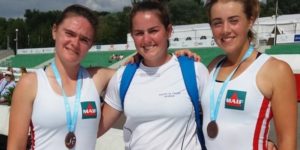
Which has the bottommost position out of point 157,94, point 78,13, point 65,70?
point 157,94

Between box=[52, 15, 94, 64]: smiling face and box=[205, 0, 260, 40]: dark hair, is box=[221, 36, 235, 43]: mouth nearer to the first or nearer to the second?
box=[205, 0, 260, 40]: dark hair

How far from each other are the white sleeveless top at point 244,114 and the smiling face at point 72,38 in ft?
3.24

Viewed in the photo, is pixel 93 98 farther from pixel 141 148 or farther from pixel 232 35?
pixel 232 35

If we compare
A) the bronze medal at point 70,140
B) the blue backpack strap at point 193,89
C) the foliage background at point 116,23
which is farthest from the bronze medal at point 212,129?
the foliage background at point 116,23

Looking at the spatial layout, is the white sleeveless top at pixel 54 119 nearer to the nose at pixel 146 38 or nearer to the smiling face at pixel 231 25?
the nose at pixel 146 38

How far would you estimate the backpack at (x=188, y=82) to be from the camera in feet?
9.64

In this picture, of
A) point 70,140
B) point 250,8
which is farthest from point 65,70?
point 250,8

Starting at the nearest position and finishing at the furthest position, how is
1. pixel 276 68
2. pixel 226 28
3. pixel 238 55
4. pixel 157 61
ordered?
pixel 276 68 → pixel 226 28 → pixel 238 55 → pixel 157 61

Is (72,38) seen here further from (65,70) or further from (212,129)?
(212,129)

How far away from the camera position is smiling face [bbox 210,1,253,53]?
2779 millimetres

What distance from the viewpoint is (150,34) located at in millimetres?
2906

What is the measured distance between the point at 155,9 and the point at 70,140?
1.07 m

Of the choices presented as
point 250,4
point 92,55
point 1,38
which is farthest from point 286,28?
point 1,38

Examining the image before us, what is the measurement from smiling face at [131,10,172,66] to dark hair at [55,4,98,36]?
32 centimetres
